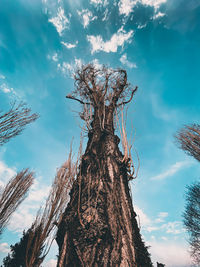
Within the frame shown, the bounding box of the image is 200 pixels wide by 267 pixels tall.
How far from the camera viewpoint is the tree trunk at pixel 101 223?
83 cm

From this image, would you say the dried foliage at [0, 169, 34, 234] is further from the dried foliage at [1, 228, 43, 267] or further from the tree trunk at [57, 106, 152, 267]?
the tree trunk at [57, 106, 152, 267]

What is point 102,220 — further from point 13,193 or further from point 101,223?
point 13,193

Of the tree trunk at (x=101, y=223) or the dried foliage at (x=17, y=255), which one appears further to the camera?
the dried foliage at (x=17, y=255)

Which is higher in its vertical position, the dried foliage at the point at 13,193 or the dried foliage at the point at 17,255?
the dried foliage at the point at 13,193

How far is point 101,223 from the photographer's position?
0.94m

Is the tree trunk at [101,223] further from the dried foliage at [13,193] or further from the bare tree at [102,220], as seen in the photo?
the dried foliage at [13,193]

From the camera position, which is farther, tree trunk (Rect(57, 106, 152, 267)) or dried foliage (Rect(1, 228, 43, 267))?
dried foliage (Rect(1, 228, 43, 267))

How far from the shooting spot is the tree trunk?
0.83 m

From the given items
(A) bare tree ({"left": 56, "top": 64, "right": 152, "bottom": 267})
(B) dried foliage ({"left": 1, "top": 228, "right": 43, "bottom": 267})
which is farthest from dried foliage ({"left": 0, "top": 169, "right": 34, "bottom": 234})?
(A) bare tree ({"left": 56, "top": 64, "right": 152, "bottom": 267})

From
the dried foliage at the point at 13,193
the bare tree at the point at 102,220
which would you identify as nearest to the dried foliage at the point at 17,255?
the dried foliage at the point at 13,193

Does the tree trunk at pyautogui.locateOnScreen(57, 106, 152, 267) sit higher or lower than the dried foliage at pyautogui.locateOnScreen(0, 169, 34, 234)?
lower

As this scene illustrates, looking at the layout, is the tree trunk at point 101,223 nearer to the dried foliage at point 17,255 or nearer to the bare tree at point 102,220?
the bare tree at point 102,220

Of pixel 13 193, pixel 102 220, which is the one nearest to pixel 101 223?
pixel 102 220

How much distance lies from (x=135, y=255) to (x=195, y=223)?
465 inches
